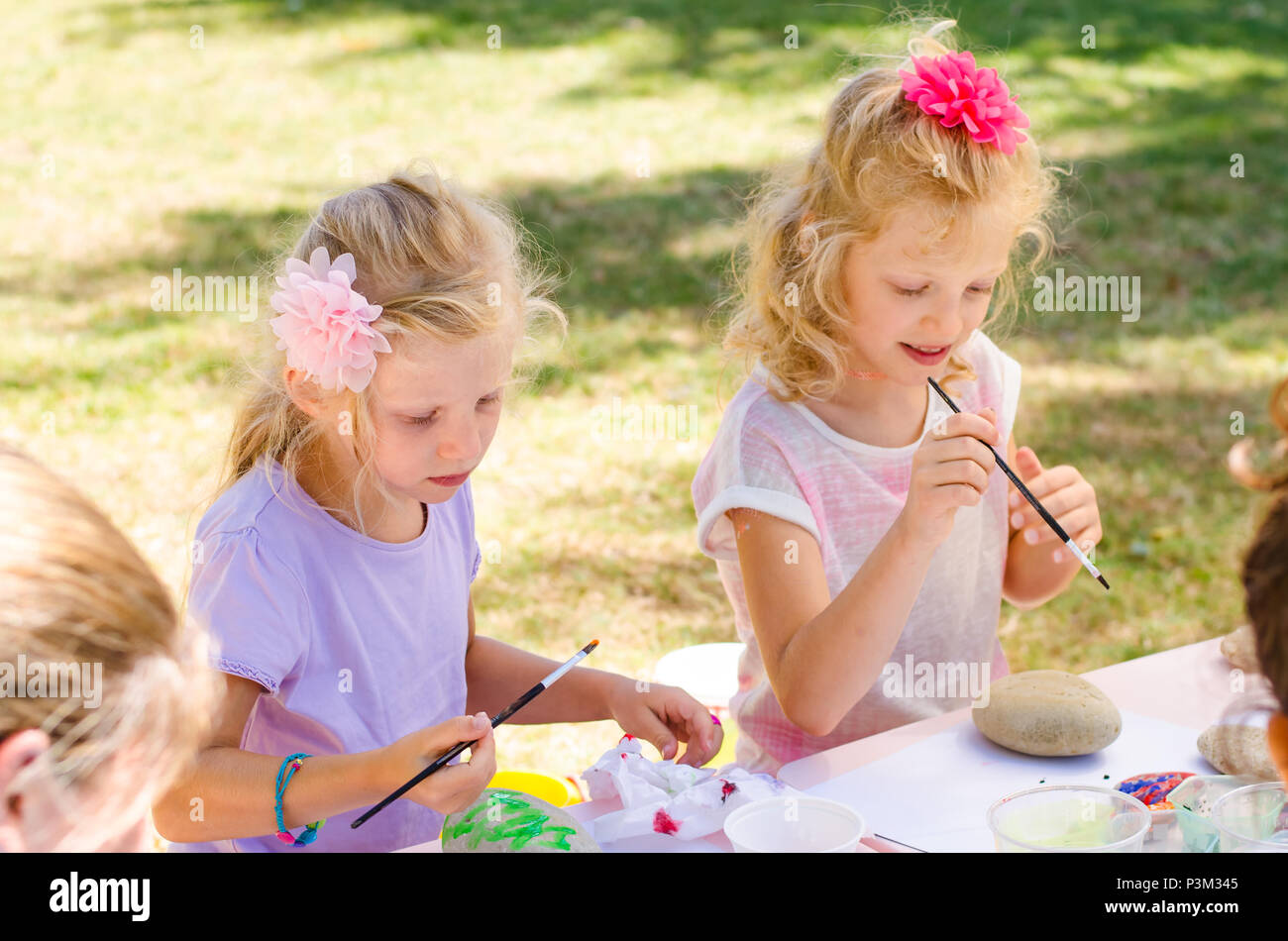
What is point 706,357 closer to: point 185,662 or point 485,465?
point 485,465

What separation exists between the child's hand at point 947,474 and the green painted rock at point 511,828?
23.5 inches

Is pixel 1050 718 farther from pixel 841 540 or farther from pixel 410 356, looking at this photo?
pixel 410 356

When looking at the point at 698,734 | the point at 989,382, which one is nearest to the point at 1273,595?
the point at 698,734

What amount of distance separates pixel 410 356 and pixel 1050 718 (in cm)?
87

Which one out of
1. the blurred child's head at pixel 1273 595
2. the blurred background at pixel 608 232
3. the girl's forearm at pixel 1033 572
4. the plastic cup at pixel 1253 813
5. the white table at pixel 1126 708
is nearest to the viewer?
the blurred child's head at pixel 1273 595

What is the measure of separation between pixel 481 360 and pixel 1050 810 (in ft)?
2.72

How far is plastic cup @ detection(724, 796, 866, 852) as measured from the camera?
53.9 inches

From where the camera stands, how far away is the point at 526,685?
202 cm

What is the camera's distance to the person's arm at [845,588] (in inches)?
66.6

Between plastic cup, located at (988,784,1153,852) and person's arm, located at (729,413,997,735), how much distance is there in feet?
1.40

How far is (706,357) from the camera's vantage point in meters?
4.96

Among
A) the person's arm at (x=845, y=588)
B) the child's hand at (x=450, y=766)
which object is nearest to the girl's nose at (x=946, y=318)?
the person's arm at (x=845, y=588)

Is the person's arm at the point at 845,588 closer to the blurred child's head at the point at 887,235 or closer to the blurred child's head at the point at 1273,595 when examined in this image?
the blurred child's head at the point at 887,235

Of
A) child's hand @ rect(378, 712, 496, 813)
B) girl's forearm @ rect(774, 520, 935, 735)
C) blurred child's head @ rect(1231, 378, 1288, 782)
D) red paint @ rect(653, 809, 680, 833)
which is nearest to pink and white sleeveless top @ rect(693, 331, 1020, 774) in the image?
girl's forearm @ rect(774, 520, 935, 735)
